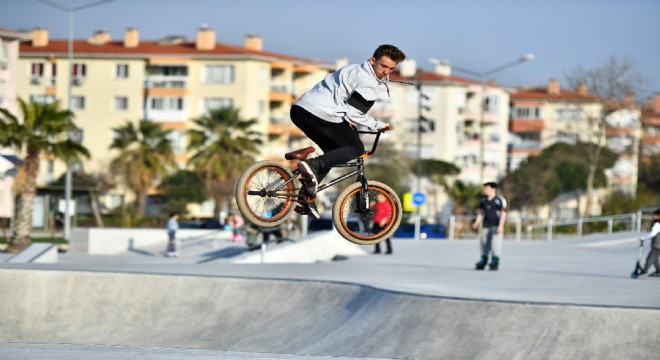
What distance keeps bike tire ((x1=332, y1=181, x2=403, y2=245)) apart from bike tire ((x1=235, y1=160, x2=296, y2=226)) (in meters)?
0.55

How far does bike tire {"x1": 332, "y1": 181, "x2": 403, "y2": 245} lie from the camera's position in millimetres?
11500

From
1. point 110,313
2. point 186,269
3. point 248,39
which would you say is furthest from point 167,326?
point 248,39

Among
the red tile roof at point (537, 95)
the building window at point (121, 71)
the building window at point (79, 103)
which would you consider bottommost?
Answer: the building window at point (79, 103)

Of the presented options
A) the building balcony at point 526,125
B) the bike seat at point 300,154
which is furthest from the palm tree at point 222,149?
the bike seat at point 300,154

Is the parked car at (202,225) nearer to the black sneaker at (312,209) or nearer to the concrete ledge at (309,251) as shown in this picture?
the concrete ledge at (309,251)

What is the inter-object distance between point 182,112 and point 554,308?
76.9 metres

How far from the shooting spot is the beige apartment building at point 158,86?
296 ft

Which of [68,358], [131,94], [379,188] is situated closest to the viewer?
[379,188]

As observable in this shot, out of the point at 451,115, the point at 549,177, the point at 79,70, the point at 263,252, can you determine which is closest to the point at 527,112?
the point at 451,115

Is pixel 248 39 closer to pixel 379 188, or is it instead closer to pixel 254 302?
pixel 254 302

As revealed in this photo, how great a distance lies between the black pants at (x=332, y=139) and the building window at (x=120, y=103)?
269 ft

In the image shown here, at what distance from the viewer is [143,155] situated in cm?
7556

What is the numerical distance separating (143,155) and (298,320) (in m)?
57.3

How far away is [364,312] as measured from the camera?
18.5 meters
